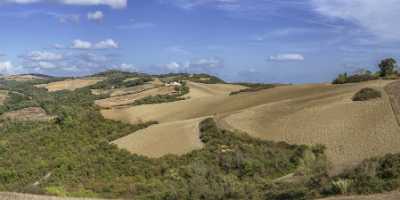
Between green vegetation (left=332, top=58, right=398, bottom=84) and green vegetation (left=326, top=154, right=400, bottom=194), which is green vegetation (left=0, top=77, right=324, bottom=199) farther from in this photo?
green vegetation (left=332, top=58, right=398, bottom=84)

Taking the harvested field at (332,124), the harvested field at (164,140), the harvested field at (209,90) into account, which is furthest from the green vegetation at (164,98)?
the harvested field at (332,124)

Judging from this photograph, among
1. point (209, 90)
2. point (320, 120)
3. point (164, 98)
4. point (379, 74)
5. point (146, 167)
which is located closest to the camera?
point (146, 167)

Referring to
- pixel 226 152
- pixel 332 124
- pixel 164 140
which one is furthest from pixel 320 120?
pixel 164 140

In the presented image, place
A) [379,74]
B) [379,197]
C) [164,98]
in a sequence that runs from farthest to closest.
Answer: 1. [164,98]
2. [379,74]
3. [379,197]

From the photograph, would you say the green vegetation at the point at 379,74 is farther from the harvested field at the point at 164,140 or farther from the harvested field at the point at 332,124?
the harvested field at the point at 164,140

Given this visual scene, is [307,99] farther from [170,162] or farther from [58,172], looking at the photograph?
[58,172]

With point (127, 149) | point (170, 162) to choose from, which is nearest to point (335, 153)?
point (170, 162)

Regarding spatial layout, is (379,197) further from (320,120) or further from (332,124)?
(320,120)

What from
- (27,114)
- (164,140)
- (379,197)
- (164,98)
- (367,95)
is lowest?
(27,114)
